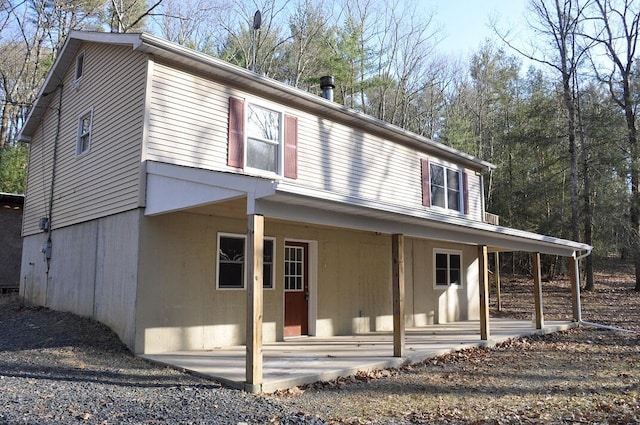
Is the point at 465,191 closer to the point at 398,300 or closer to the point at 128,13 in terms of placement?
the point at 398,300

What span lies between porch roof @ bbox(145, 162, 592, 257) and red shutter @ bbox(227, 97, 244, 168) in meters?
1.79

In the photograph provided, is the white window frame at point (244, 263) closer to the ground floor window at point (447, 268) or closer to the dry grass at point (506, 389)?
the dry grass at point (506, 389)

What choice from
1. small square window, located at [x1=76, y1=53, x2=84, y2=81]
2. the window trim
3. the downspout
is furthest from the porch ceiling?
the downspout

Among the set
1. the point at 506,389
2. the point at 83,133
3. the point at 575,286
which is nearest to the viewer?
the point at 506,389

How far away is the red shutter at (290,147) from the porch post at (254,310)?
4.42 metres

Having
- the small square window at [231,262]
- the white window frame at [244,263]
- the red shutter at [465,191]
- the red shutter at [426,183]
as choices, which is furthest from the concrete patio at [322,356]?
the red shutter at [465,191]

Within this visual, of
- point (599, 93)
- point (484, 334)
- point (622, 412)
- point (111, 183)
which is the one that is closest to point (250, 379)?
point (622, 412)

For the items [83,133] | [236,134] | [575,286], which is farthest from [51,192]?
[575,286]

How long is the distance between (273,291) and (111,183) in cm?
358

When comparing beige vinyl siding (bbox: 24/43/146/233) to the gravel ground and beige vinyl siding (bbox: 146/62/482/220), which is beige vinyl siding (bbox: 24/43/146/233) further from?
the gravel ground

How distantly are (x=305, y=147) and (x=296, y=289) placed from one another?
122 inches

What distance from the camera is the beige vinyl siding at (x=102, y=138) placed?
8.41 meters

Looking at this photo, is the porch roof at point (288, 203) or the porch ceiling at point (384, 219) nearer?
the porch roof at point (288, 203)

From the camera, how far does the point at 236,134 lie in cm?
947
